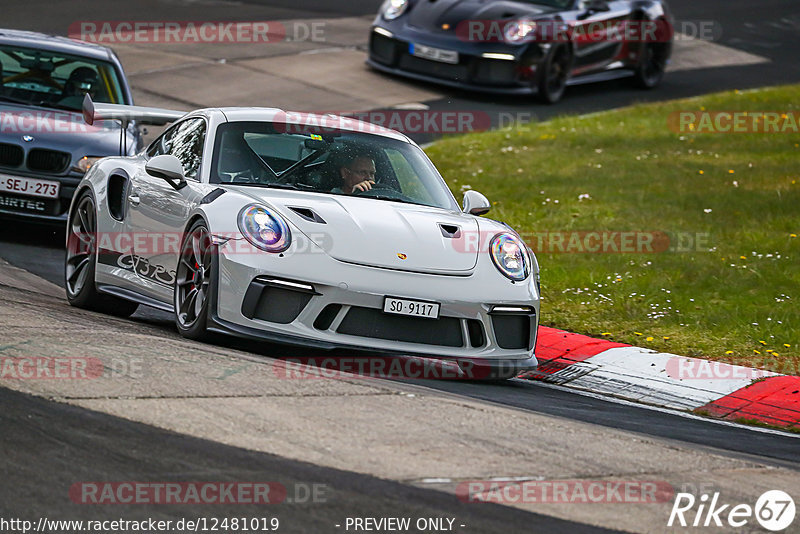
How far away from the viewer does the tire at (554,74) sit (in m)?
17.9

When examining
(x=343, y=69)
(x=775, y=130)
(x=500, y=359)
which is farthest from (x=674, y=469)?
(x=343, y=69)

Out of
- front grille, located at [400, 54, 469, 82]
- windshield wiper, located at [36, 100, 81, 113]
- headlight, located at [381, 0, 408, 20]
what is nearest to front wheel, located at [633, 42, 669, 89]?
front grille, located at [400, 54, 469, 82]

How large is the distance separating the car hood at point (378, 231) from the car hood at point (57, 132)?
4019 mm

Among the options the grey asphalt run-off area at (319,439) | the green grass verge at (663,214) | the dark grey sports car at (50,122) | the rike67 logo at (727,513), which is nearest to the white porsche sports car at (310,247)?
the grey asphalt run-off area at (319,439)

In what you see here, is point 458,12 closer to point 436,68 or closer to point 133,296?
point 436,68

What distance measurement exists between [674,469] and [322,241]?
2.33m

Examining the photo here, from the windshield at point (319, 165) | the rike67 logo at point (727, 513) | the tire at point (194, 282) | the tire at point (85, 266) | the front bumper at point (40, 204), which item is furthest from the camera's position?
the front bumper at point (40, 204)

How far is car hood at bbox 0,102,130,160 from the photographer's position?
36.0 feet

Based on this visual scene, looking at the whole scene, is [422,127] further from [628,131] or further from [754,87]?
[754,87]

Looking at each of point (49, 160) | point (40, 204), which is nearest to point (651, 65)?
point (49, 160)

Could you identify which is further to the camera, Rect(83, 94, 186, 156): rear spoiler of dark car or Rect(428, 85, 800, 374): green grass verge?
Rect(428, 85, 800, 374): green grass verge

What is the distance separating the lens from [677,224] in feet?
39.2

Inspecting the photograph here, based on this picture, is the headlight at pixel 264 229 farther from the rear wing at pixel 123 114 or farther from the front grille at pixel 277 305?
the rear wing at pixel 123 114

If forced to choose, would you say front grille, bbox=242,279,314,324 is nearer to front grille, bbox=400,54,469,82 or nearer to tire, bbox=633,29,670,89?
front grille, bbox=400,54,469,82
